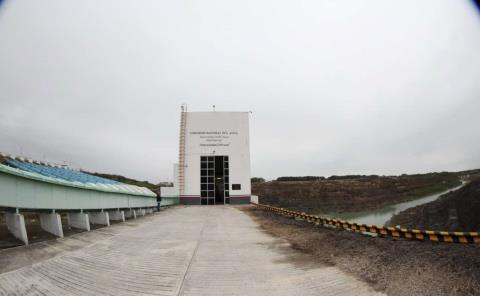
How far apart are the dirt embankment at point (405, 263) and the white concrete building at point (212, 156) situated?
72.2 ft

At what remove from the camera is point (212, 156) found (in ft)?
95.0

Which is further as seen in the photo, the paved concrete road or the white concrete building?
the white concrete building

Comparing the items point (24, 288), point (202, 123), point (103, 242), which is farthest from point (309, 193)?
point (24, 288)

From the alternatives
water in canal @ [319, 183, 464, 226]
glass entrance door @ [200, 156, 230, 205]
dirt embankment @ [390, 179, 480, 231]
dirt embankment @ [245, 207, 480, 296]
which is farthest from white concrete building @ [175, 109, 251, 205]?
dirt embankment @ [245, 207, 480, 296]

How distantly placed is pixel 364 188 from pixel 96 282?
4887 centimetres

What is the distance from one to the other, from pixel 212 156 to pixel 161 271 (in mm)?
24588

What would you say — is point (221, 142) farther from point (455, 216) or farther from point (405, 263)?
point (405, 263)

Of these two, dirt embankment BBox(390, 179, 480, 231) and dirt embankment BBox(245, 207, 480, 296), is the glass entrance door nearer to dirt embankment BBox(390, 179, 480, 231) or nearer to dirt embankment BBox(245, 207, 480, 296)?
dirt embankment BBox(390, 179, 480, 231)

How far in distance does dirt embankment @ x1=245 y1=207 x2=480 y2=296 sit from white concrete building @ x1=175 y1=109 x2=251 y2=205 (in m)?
22.0

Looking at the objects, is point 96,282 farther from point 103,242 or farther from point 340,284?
point 340,284

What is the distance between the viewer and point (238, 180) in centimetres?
2883

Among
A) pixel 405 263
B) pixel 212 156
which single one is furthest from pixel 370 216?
pixel 405 263

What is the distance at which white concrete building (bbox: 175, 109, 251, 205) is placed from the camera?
2817 centimetres

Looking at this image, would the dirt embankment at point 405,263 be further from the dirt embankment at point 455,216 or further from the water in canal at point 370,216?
the water in canal at point 370,216
